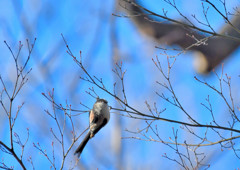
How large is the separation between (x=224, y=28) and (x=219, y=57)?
677mm

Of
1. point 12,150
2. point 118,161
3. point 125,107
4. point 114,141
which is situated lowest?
point 12,150

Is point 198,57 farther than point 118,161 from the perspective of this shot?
Yes

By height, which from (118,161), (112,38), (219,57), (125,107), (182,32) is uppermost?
(112,38)

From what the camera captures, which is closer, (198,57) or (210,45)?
(210,45)

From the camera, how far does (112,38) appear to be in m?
6.64

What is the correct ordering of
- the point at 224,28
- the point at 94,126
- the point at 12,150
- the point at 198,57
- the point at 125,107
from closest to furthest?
the point at 12,150 → the point at 125,107 → the point at 94,126 → the point at 224,28 → the point at 198,57

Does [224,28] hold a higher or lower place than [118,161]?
higher

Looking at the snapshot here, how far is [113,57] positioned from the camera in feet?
20.8

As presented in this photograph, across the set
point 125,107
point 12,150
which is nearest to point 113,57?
point 125,107

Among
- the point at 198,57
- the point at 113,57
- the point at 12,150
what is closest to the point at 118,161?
the point at 113,57

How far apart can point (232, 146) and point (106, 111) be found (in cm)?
124

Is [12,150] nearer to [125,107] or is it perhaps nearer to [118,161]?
[125,107]

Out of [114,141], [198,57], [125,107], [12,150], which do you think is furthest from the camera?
[198,57]

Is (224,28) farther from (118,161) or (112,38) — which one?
(118,161)
